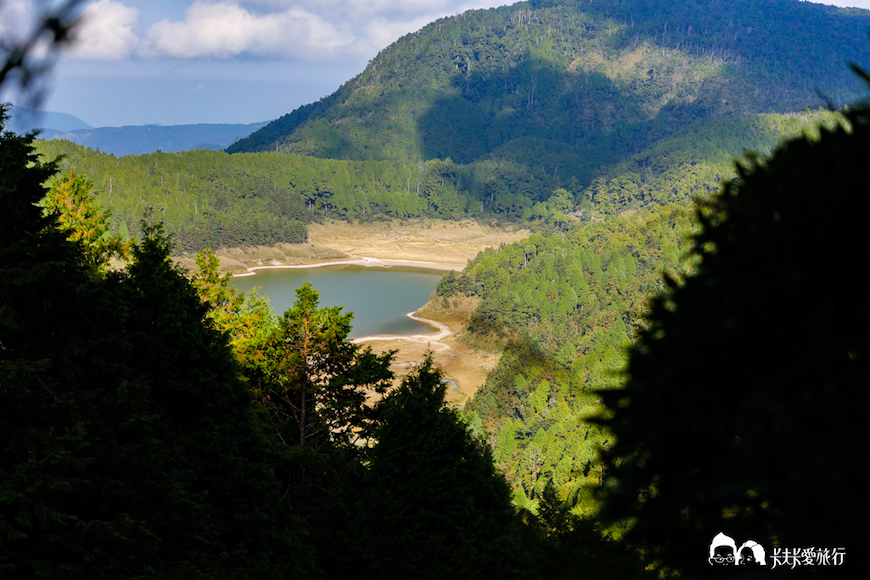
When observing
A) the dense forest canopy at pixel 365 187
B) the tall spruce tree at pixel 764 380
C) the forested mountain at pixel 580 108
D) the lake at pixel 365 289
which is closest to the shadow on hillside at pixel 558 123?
the forested mountain at pixel 580 108

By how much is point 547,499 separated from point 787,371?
41.0 feet

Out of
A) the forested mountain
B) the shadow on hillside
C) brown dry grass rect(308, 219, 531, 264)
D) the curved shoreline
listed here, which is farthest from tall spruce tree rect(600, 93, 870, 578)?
the forested mountain

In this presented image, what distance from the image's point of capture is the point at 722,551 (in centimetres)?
159

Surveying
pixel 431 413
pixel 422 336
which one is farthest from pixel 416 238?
pixel 431 413

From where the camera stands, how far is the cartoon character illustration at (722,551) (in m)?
1.55

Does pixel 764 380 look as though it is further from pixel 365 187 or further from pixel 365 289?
pixel 365 187

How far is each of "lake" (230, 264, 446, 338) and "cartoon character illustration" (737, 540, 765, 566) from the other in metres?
50.6

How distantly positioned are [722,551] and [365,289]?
70.6 m

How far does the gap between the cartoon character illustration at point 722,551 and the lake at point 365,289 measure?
166ft

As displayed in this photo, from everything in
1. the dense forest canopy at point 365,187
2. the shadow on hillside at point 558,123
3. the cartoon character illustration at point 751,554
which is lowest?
the cartoon character illustration at point 751,554

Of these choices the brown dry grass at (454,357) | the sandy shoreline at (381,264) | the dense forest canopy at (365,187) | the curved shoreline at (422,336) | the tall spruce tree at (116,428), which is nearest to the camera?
the tall spruce tree at (116,428)

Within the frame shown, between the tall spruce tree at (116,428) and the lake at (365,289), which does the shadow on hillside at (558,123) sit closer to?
the lake at (365,289)

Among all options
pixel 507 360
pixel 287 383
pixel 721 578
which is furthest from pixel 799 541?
pixel 507 360

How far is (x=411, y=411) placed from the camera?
8.77m
